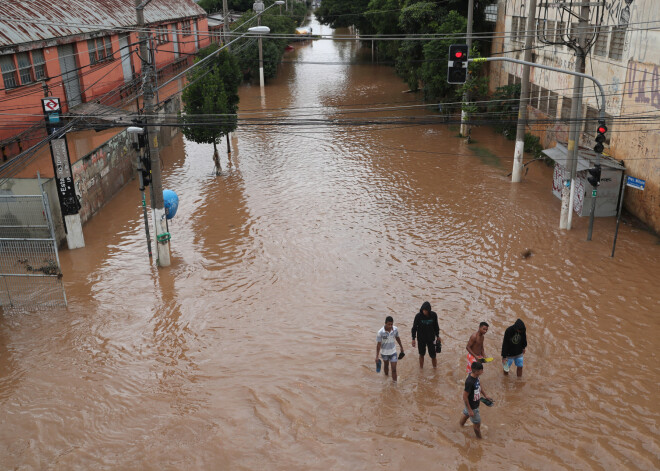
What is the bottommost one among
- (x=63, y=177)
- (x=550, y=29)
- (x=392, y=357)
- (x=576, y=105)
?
(x=392, y=357)

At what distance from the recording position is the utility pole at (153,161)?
14320 millimetres

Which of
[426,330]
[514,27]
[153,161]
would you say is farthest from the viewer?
[514,27]

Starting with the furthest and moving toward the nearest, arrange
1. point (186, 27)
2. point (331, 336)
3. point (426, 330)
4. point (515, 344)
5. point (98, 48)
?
point (186, 27)
point (98, 48)
point (331, 336)
point (426, 330)
point (515, 344)

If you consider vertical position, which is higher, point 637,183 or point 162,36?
point 162,36

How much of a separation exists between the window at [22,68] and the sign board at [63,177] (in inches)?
325

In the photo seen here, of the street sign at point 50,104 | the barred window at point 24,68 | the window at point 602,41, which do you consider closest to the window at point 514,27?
the window at point 602,41

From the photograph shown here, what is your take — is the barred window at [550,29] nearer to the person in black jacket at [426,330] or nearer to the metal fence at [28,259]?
the person in black jacket at [426,330]

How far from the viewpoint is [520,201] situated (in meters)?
19.4

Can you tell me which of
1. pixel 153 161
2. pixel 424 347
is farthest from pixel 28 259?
pixel 424 347

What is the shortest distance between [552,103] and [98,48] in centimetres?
2295

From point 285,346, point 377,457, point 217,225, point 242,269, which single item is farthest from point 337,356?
point 217,225

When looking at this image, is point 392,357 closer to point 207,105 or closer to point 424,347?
point 424,347

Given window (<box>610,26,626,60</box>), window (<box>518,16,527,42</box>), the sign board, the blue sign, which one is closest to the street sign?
the sign board

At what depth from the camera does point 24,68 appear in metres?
22.4
